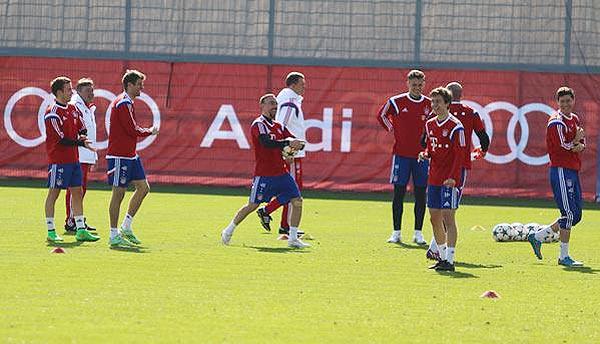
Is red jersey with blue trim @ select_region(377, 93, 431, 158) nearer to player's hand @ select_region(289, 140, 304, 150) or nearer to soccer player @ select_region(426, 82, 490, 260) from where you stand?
soccer player @ select_region(426, 82, 490, 260)

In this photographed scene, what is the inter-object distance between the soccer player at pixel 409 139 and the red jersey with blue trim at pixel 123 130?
344 cm

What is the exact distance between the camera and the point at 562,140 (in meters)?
14.5

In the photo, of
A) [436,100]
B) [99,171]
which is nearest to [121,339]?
[436,100]

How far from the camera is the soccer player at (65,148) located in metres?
15.8

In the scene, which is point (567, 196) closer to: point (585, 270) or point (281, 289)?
point (585, 270)

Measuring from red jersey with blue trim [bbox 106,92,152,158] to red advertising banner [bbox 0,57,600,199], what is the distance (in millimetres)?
10479

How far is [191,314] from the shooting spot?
Result: 10203 millimetres

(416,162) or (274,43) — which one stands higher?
(274,43)

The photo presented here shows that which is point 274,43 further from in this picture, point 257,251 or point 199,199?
point 257,251

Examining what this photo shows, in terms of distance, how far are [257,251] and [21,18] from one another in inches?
544

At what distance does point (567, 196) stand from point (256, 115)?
1213 centimetres

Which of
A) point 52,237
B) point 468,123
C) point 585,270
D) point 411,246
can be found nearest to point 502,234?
point 411,246

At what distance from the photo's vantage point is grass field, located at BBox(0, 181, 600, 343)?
958 cm

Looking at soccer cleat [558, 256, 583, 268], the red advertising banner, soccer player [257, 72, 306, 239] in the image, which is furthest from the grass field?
the red advertising banner
